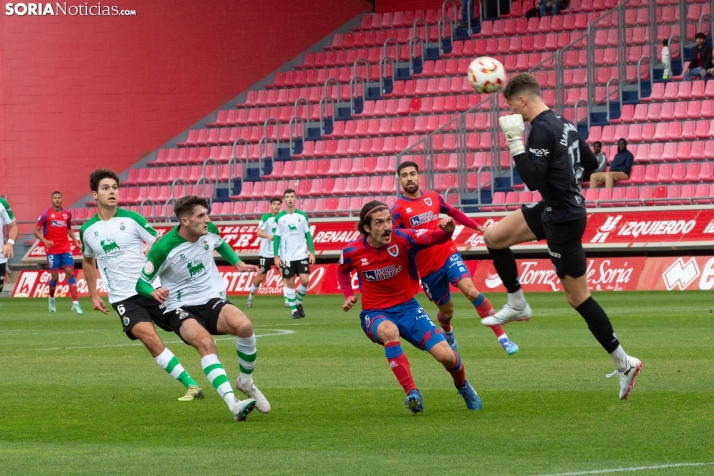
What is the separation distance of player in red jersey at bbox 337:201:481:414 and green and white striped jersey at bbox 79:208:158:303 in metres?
2.78

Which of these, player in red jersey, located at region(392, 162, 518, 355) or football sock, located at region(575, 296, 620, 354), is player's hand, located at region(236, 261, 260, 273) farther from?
player in red jersey, located at region(392, 162, 518, 355)

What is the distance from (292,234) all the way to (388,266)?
1371 cm

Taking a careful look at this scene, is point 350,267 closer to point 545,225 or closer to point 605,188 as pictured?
point 545,225

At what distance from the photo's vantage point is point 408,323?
9078 mm

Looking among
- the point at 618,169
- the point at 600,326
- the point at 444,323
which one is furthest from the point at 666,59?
the point at 600,326

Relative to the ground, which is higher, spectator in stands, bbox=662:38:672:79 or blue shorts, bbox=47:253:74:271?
spectator in stands, bbox=662:38:672:79

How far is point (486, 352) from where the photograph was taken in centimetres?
1386

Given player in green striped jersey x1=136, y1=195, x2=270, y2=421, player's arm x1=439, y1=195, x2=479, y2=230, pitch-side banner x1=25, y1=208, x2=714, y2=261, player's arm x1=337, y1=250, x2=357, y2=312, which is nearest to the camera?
player's arm x1=337, y1=250, x2=357, y2=312

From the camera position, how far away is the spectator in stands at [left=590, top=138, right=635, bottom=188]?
26.7 m

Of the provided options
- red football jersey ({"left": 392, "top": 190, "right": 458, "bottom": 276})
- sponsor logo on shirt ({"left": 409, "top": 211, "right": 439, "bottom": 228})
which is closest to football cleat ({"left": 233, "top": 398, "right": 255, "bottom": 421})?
red football jersey ({"left": 392, "top": 190, "right": 458, "bottom": 276})

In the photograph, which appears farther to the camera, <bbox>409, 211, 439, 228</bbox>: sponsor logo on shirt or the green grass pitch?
<bbox>409, 211, 439, 228</bbox>: sponsor logo on shirt

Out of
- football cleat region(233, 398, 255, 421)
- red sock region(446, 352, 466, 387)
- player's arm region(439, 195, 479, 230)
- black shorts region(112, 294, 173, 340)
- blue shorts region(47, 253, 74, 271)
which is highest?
player's arm region(439, 195, 479, 230)

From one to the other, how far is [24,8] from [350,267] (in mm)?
26896

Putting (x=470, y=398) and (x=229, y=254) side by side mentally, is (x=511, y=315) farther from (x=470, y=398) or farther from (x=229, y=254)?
(x=229, y=254)
